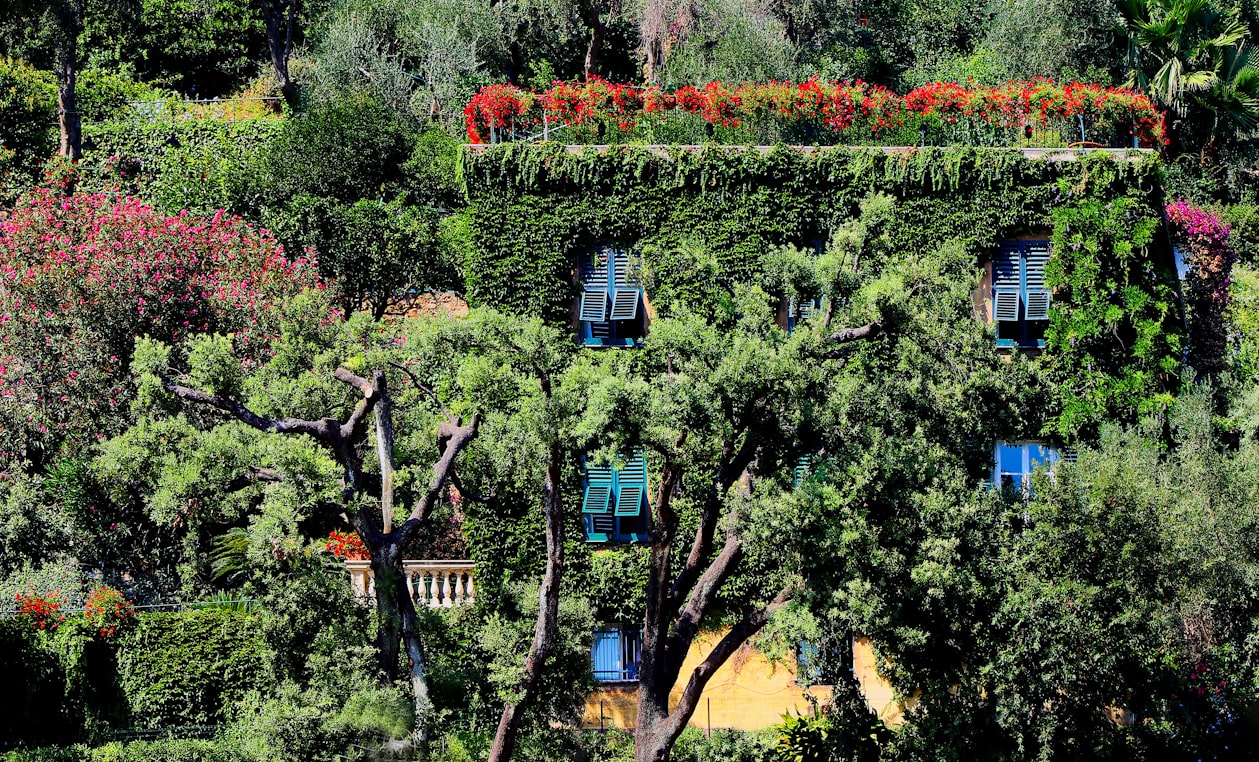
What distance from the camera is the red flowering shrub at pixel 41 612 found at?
84.2 feet

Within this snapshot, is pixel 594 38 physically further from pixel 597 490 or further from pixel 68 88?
pixel 597 490

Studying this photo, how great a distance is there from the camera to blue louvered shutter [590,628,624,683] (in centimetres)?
2809

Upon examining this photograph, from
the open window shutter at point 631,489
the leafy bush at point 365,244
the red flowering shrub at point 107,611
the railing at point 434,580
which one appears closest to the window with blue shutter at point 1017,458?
the open window shutter at point 631,489

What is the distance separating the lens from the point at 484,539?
28266 mm

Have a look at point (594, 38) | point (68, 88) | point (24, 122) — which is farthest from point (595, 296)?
point (24, 122)

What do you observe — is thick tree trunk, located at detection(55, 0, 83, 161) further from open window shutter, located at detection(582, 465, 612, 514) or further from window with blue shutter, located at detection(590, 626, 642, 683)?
window with blue shutter, located at detection(590, 626, 642, 683)

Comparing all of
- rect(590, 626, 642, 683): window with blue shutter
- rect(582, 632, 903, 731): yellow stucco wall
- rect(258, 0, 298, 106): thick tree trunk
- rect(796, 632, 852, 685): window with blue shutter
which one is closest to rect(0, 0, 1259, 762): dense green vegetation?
rect(590, 626, 642, 683): window with blue shutter

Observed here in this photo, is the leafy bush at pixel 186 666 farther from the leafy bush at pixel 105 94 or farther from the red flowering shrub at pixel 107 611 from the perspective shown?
the leafy bush at pixel 105 94

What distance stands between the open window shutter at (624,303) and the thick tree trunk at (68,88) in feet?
59.2

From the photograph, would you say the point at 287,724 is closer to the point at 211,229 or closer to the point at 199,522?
the point at 199,522

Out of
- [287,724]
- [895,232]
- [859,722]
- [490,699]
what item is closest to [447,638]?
[490,699]

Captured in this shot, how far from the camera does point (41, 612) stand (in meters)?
25.8

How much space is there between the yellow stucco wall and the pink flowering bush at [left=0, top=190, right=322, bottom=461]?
939 cm

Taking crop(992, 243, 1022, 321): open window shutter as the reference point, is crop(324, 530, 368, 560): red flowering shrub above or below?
below
